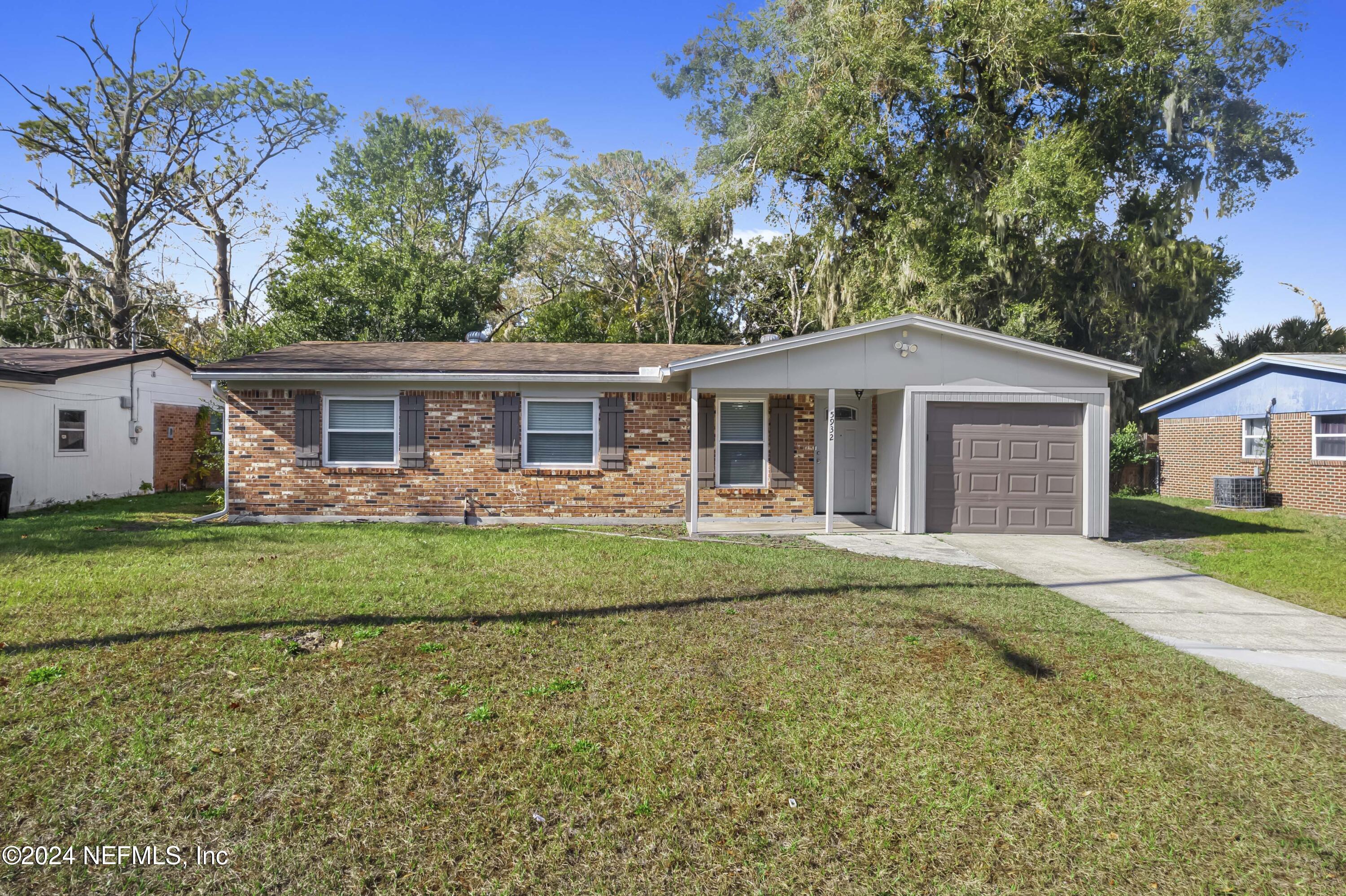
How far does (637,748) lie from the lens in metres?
3.75

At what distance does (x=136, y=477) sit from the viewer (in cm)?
1670

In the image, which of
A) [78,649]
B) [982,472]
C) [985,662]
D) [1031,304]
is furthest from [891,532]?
[1031,304]

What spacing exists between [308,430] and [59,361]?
25.9ft

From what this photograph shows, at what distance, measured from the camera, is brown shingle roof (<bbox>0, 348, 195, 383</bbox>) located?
13.3m

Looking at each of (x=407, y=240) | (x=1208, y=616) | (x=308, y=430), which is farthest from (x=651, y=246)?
(x=1208, y=616)

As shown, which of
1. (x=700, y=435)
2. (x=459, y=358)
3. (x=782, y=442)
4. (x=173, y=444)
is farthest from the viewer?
(x=173, y=444)

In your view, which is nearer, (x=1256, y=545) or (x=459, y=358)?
(x=1256, y=545)

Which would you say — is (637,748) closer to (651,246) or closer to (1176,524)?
(1176,524)

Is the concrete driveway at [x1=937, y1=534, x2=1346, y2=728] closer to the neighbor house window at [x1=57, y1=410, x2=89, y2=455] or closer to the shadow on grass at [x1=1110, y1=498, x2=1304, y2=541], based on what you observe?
the shadow on grass at [x1=1110, y1=498, x2=1304, y2=541]

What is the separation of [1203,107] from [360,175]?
3256 cm

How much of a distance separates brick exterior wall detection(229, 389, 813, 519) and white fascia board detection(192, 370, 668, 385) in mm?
423

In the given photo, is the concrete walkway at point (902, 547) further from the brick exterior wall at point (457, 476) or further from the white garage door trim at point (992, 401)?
the brick exterior wall at point (457, 476)

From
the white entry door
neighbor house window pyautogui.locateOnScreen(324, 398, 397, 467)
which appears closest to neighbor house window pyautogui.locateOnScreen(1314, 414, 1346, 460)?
the white entry door

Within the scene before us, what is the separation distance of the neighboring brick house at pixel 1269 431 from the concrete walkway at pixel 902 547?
11.1m
